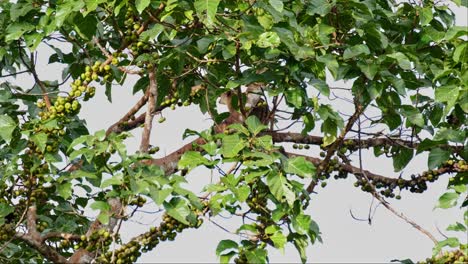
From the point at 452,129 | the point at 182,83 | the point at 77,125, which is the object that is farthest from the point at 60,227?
the point at 452,129

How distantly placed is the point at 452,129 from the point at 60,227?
8.54 feet

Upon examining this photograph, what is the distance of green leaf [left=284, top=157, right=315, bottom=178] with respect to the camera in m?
4.69

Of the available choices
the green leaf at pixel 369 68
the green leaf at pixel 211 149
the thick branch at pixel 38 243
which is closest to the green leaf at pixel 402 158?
the green leaf at pixel 369 68

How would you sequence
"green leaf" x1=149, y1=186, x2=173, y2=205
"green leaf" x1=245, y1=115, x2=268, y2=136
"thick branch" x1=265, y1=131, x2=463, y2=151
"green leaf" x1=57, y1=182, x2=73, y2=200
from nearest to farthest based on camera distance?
"green leaf" x1=149, y1=186, x2=173, y2=205 < "green leaf" x1=245, y1=115, x2=268, y2=136 < "green leaf" x1=57, y1=182, x2=73, y2=200 < "thick branch" x1=265, y1=131, x2=463, y2=151

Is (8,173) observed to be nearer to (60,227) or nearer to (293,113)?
(60,227)

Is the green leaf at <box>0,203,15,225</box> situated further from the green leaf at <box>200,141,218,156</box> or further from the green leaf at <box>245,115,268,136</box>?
the green leaf at <box>245,115,268,136</box>

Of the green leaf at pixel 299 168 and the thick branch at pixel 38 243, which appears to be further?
the thick branch at pixel 38 243

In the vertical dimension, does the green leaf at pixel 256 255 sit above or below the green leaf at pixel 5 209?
below

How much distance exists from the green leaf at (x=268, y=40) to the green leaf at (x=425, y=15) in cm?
119

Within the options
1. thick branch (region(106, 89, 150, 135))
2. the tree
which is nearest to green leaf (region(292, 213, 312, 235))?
the tree

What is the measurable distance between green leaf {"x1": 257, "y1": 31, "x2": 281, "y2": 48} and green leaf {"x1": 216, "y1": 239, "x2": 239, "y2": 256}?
1.04 meters

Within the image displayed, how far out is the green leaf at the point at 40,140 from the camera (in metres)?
4.88

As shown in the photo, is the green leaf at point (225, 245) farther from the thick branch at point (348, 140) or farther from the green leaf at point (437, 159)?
the thick branch at point (348, 140)

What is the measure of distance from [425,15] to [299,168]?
1550mm
